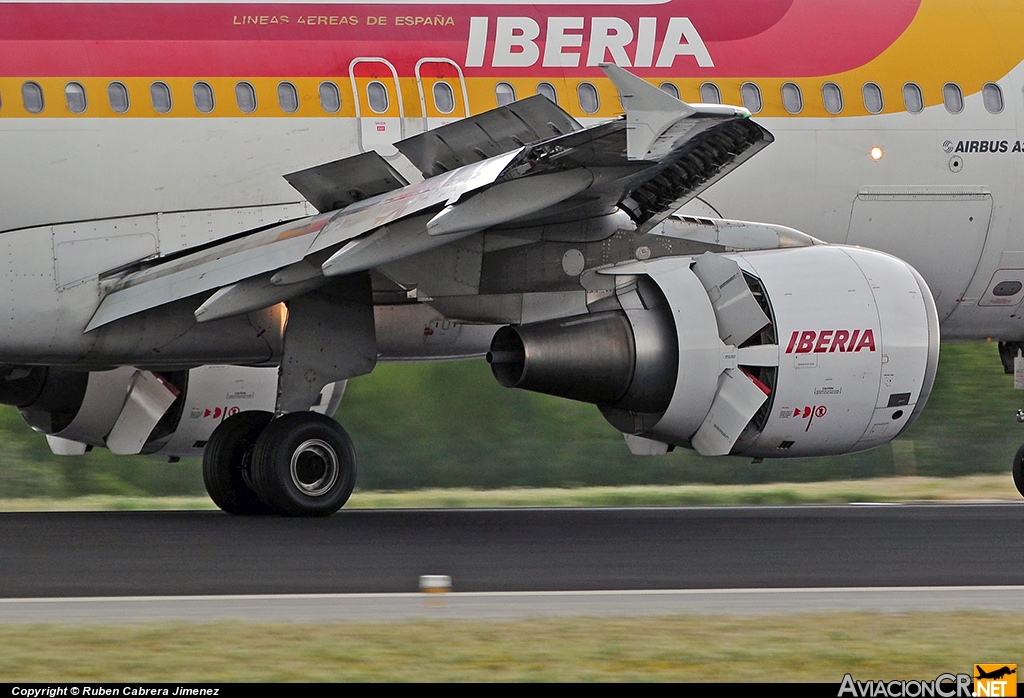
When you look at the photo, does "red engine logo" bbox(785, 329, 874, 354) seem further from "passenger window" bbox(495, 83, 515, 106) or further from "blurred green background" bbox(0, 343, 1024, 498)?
"blurred green background" bbox(0, 343, 1024, 498)

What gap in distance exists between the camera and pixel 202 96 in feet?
44.5

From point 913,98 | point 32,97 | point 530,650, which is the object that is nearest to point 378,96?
point 32,97

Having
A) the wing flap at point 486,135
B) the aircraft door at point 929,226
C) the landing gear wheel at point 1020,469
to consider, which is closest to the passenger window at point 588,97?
the wing flap at point 486,135

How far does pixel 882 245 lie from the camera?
14961mm

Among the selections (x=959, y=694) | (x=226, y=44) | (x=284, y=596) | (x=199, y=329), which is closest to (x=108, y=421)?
(x=199, y=329)

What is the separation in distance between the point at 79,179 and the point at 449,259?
10.3ft

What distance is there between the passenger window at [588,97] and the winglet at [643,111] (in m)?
4.32

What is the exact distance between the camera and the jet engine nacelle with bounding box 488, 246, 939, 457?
40.9ft

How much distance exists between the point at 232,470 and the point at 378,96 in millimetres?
3629

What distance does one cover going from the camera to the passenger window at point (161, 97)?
13.5 m

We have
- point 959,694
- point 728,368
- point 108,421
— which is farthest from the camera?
point 108,421

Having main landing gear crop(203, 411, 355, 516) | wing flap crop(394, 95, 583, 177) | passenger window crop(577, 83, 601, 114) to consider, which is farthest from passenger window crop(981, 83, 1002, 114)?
main landing gear crop(203, 411, 355, 516)

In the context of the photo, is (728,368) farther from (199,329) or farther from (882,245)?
(199,329)

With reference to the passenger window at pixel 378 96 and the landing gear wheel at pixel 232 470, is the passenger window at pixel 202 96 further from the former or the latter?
the landing gear wheel at pixel 232 470
